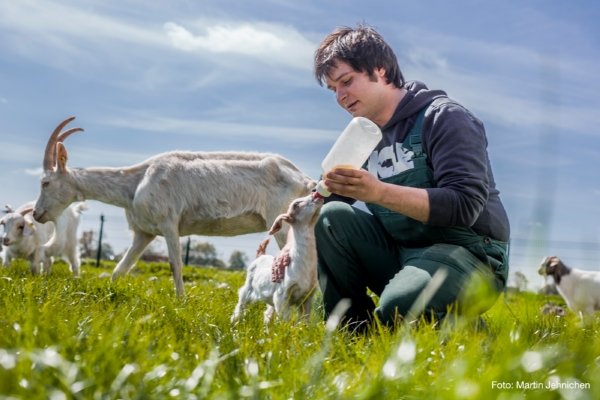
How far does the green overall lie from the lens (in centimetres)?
307

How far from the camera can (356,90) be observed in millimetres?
3533

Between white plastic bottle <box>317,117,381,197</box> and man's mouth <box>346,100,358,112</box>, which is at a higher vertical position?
man's mouth <box>346,100,358,112</box>

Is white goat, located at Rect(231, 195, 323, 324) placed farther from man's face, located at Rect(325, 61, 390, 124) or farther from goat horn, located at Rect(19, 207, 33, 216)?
goat horn, located at Rect(19, 207, 33, 216)

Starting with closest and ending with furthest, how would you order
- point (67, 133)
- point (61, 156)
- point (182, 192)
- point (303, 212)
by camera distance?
point (303, 212) → point (182, 192) → point (61, 156) → point (67, 133)

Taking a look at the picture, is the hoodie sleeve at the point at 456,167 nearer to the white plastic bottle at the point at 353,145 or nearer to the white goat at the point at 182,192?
the white plastic bottle at the point at 353,145

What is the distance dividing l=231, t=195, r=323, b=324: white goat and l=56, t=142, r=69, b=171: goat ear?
4313mm

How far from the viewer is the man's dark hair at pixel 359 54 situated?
355cm

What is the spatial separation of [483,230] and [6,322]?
228 cm

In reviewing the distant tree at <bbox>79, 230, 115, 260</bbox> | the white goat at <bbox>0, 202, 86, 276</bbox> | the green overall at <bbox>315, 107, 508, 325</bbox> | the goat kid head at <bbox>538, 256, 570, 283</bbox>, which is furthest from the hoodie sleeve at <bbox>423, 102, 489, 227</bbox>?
the distant tree at <bbox>79, 230, 115, 260</bbox>

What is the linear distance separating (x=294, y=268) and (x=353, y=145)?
1.15 meters

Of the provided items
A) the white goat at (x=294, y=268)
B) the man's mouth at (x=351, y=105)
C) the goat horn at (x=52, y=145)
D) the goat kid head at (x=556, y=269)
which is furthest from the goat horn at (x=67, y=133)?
the goat kid head at (x=556, y=269)

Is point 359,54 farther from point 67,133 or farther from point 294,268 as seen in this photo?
point 67,133

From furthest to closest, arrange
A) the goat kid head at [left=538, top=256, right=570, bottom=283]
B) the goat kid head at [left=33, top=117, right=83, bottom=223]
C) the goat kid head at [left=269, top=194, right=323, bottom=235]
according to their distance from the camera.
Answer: the goat kid head at [left=538, top=256, right=570, bottom=283], the goat kid head at [left=33, top=117, right=83, bottom=223], the goat kid head at [left=269, top=194, right=323, bottom=235]

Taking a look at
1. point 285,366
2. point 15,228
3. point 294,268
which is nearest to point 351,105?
point 294,268
